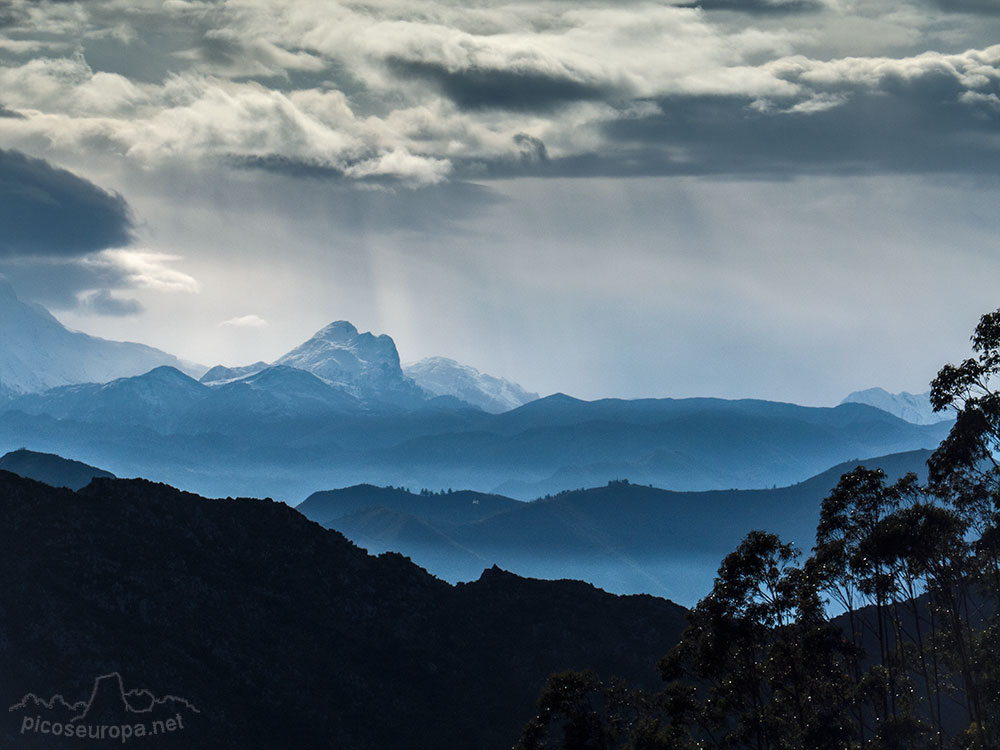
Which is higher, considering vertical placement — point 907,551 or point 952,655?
point 907,551

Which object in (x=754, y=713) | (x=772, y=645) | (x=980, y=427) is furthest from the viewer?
(x=772, y=645)

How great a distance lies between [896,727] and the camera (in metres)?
114

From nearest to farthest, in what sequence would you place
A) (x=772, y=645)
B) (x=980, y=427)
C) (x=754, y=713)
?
(x=980, y=427) < (x=754, y=713) < (x=772, y=645)

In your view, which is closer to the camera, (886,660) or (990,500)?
(990,500)

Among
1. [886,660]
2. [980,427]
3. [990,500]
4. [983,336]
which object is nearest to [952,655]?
[886,660]

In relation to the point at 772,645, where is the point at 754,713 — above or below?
below

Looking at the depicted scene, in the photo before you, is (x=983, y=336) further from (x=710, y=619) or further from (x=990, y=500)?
(x=710, y=619)

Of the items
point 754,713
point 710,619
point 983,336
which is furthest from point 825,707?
point 983,336

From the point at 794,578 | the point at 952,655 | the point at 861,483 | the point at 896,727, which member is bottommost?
the point at 896,727

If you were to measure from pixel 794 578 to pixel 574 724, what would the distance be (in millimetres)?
28451

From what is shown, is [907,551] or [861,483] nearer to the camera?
[907,551]

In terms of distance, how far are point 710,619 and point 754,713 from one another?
35.2ft

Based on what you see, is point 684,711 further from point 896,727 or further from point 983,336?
point 983,336

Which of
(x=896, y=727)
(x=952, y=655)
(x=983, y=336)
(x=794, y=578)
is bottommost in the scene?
(x=896, y=727)
